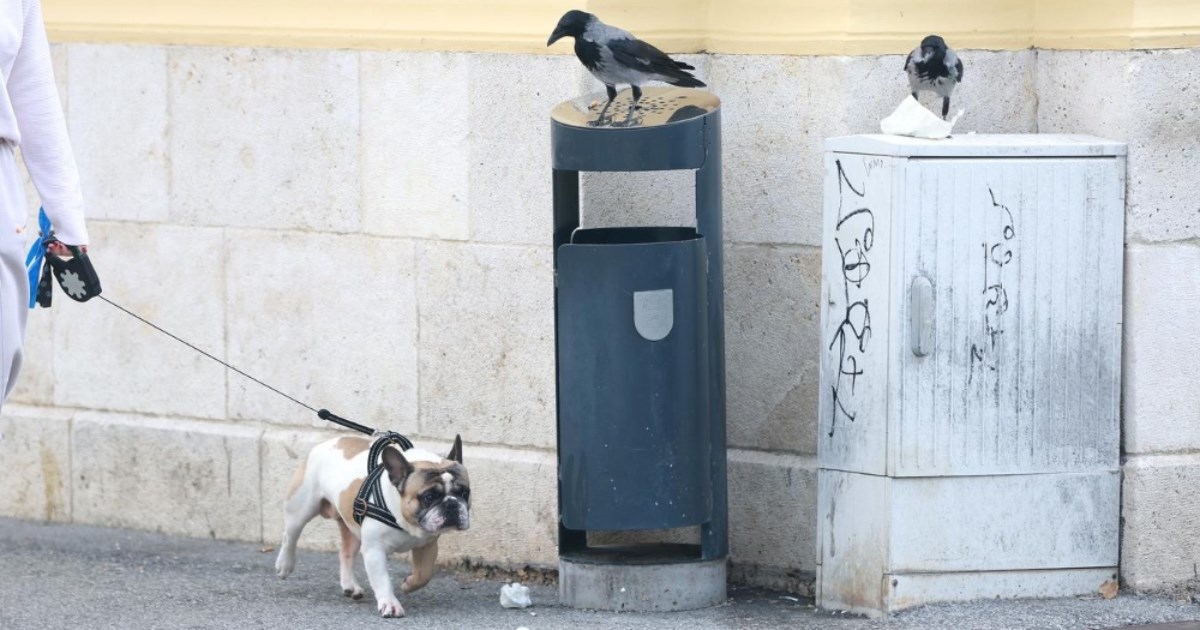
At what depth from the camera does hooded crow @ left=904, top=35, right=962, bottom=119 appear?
6059 mm

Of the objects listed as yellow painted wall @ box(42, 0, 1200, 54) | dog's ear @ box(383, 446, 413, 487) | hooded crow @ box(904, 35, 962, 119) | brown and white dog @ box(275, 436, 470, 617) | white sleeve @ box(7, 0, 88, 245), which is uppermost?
yellow painted wall @ box(42, 0, 1200, 54)

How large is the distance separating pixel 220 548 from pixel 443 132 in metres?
1.95

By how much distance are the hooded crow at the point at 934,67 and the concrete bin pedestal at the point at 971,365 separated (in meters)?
0.21

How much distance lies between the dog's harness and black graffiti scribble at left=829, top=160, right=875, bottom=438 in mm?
1491

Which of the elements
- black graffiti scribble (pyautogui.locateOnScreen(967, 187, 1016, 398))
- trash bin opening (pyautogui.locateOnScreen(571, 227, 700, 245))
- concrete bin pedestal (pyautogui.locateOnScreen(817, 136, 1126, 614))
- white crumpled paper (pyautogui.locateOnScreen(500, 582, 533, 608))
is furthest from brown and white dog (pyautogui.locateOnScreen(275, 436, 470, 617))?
black graffiti scribble (pyautogui.locateOnScreen(967, 187, 1016, 398))

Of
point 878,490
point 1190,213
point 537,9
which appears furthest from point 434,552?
A: point 1190,213

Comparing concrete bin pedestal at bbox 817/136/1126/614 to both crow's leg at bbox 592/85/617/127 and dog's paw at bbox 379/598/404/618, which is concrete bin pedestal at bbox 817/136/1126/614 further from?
dog's paw at bbox 379/598/404/618

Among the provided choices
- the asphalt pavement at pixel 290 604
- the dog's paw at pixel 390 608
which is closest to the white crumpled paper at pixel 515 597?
the asphalt pavement at pixel 290 604

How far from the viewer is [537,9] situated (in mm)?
6605

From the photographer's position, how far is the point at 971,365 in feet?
19.4

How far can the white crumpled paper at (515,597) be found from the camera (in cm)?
634

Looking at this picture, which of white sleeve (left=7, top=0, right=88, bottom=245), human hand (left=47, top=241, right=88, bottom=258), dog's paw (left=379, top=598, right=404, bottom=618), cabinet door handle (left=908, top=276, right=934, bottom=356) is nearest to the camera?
white sleeve (left=7, top=0, right=88, bottom=245)

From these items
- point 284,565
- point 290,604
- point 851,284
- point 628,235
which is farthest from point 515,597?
point 851,284

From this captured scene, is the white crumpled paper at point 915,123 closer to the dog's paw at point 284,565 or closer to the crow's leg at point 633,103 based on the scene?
the crow's leg at point 633,103
